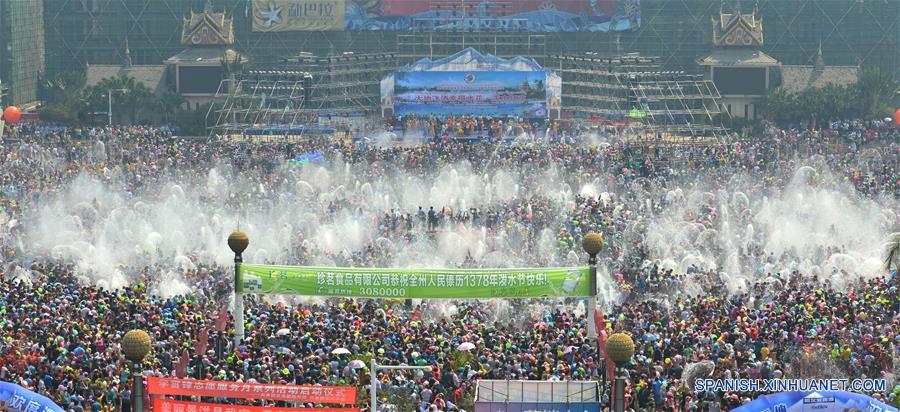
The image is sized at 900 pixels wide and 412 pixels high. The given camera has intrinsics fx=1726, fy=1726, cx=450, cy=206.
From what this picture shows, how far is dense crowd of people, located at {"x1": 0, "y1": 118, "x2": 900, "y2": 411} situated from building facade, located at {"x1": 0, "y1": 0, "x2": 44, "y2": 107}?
29411 mm

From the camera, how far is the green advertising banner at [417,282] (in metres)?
27.1

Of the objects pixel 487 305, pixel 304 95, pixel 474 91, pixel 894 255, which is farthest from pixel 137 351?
pixel 474 91

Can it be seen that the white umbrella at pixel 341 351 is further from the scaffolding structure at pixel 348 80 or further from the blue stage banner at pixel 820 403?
the scaffolding structure at pixel 348 80

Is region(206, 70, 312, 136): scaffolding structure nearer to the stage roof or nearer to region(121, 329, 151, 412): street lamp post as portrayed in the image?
the stage roof

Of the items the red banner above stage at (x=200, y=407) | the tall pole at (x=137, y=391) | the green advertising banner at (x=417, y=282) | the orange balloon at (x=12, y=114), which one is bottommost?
the red banner above stage at (x=200, y=407)

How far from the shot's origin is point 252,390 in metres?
22.5

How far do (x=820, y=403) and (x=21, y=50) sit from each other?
242 ft

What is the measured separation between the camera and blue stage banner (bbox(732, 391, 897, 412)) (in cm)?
2041

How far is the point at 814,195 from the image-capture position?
49312 millimetres

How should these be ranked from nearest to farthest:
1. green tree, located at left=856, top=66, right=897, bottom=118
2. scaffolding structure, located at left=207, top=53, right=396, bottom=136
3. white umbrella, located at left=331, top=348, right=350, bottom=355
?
1. white umbrella, located at left=331, top=348, right=350, bottom=355
2. scaffolding structure, located at left=207, top=53, right=396, bottom=136
3. green tree, located at left=856, top=66, right=897, bottom=118

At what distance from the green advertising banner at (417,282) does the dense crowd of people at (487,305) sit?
2.71 feet

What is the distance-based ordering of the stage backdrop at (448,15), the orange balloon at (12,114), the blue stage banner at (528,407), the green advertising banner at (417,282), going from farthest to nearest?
1. the stage backdrop at (448,15)
2. the orange balloon at (12,114)
3. the green advertising banner at (417,282)
4. the blue stage banner at (528,407)

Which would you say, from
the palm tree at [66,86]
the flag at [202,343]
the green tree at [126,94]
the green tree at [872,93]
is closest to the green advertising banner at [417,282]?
the flag at [202,343]

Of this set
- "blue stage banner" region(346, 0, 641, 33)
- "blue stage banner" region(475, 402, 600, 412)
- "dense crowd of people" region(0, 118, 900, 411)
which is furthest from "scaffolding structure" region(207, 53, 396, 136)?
"blue stage banner" region(475, 402, 600, 412)
